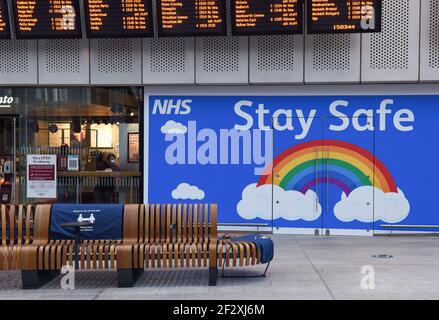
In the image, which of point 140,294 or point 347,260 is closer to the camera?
point 140,294

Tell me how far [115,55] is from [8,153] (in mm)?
3607

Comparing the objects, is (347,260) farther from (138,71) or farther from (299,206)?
(138,71)

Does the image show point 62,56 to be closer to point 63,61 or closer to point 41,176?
point 63,61

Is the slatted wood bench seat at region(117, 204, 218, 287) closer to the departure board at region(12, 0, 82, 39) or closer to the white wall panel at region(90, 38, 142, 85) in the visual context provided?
the white wall panel at region(90, 38, 142, 85)

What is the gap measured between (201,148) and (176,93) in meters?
1.37

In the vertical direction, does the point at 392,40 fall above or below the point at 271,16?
below

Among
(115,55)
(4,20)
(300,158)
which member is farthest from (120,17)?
(300,158)

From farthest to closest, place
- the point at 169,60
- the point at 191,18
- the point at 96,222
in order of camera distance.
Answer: the point at 169,60 < the point at 191,18 < the point at 96,222

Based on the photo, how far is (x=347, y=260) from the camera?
969 centimetres

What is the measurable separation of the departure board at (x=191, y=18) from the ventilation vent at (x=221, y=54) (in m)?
0.63

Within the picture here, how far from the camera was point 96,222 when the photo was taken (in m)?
8.23

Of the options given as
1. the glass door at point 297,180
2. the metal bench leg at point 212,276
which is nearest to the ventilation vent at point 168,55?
the glass door at point 297,180

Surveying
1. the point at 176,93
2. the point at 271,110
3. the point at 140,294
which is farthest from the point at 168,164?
the point at 140,294

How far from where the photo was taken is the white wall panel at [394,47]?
11.9 meters
